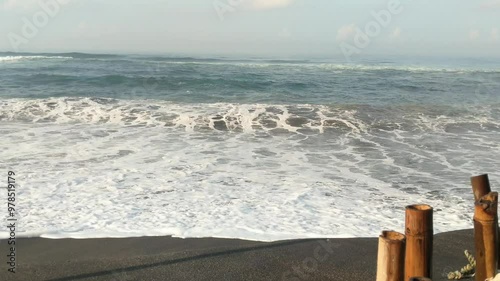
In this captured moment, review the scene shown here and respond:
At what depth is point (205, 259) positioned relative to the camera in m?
4.51

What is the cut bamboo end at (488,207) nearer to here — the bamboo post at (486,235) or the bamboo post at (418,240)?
the bamboo post at (486,235)

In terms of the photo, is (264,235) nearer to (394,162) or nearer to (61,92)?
(394,162)

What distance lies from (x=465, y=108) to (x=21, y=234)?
17.1 metres

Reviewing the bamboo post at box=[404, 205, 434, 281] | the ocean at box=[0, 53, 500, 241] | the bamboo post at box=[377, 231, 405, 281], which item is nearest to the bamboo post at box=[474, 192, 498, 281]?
the bamboo post at box=[404, 205, 434, 281]

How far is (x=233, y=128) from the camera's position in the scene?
45.1 ft

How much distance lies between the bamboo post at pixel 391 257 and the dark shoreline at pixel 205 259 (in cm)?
126

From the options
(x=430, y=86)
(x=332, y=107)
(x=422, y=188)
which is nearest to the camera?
(x=422, y=188)

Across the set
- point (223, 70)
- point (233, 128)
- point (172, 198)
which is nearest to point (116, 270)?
point (172, 198)

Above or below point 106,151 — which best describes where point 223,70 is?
above

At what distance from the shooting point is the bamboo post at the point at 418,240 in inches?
119

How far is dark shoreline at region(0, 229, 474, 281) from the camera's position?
421 cm

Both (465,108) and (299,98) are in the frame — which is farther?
(299,98)

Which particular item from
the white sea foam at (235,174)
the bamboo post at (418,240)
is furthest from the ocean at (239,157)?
the bamboo post at (418,240)

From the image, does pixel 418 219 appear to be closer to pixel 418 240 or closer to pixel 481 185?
pixel 418 240
